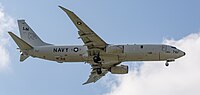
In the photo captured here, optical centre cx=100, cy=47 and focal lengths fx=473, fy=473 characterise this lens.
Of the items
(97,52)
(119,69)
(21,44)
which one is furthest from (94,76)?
(21,44)

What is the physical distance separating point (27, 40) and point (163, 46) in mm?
22066

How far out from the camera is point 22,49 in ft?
225

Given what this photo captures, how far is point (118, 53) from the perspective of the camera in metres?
65.3

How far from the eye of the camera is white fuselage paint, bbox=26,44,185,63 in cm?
6519

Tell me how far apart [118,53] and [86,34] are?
581cm

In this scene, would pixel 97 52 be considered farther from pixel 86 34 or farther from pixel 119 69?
pixel 119 69

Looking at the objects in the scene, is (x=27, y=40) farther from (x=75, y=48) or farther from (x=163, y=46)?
(x=163, y=46)

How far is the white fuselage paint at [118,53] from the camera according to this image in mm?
65188

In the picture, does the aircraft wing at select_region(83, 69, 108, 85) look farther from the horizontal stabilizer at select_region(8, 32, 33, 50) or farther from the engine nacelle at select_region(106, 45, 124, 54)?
the horizontal stabilizer at select_region(8, 32, 33, 50)

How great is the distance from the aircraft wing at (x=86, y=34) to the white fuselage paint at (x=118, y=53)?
1.45m

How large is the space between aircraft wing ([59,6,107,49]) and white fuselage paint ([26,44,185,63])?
1452 mm

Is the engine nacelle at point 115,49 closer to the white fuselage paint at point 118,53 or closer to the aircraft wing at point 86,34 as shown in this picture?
the white fuselage paint at point 118,53

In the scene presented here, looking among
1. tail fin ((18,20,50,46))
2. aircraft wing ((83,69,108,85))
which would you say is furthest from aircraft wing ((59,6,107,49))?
tail fin ((18,20,50,46))

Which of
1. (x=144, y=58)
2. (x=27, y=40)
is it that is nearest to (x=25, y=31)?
(x=27, y=40)
